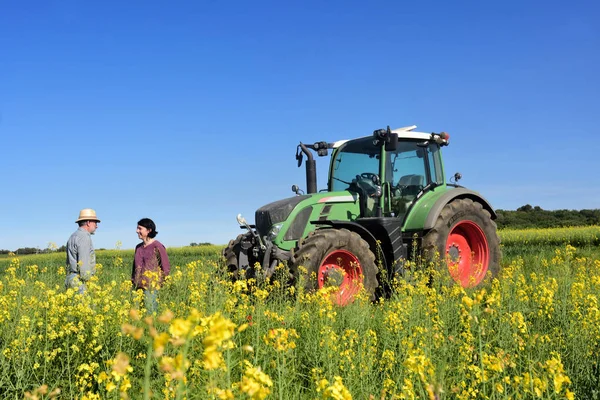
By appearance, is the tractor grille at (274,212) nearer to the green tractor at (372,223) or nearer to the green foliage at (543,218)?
the green tractor at (372,223)

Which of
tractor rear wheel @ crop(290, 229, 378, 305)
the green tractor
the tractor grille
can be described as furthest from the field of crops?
the tractor grille

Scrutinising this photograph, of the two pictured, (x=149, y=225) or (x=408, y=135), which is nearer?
(x=149, y=225)

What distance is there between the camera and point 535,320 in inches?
209

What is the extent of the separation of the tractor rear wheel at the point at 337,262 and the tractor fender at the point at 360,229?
25cm

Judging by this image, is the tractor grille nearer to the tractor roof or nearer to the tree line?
the tractor roof

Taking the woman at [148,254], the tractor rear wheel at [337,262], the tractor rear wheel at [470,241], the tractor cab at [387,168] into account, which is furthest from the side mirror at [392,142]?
the woman at [148,254]

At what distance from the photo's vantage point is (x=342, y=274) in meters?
6.45

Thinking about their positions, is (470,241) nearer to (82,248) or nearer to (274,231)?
(274,231)

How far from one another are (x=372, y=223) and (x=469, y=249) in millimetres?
2584

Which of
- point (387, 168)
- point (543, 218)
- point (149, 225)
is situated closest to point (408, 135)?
point (387, 168)

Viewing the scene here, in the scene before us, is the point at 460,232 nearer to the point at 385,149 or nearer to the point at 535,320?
the point at 385,149

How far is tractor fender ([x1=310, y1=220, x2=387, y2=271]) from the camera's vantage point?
712cm

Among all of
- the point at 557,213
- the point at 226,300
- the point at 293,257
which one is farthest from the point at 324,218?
the point at 557,213

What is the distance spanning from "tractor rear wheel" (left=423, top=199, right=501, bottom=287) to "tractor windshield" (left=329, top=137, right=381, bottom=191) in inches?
53.9
